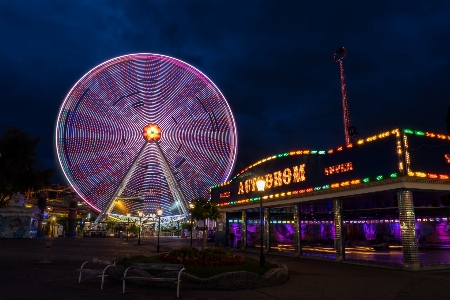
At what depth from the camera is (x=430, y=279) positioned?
1282cm

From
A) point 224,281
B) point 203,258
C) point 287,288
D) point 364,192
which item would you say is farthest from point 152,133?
point 287,288

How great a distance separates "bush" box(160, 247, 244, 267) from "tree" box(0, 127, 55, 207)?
119 ft

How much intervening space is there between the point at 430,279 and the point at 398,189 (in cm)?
376

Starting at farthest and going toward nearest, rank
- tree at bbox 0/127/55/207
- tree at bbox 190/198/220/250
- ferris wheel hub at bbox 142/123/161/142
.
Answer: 1. tree at bbox 0/127/55/207
2. ferris wheel hub at bbox 142/123/161/142
3. tree at bbox 190/198/220/250

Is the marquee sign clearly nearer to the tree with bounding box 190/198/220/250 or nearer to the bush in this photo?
Result: the bush

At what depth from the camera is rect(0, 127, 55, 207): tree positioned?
43531mm

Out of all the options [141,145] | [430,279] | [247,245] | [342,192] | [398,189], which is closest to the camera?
[430,279]

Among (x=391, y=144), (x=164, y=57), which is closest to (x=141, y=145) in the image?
(x=164, y=57)

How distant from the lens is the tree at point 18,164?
1714 inches

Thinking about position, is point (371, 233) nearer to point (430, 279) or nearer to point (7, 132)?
point (430, 279)

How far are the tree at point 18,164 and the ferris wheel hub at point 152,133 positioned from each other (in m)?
16.6

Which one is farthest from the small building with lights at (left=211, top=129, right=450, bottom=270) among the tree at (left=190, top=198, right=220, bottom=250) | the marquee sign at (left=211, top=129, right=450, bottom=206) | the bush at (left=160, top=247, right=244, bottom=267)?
the tree at (left=190, top=198, right=220, bottom=250)

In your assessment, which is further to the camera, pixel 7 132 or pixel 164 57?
pixel 7 132

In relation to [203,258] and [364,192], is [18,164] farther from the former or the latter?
[364,192]
